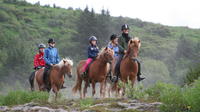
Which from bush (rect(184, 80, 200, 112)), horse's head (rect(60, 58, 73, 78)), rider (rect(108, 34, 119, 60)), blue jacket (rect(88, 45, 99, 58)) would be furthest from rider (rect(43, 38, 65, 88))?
bush (rect(184, 80, 200, 112))

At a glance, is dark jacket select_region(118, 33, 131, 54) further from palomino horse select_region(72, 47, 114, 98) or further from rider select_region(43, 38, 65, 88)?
rider select_region(43, 38, 65, 88)

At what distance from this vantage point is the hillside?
202 feet

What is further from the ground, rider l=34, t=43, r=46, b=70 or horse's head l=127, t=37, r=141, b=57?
horse's head l=127, t=37, r=141, b=57

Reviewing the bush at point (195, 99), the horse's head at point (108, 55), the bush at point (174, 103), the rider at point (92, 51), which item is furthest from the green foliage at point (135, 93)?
the rider at point (92, 51)

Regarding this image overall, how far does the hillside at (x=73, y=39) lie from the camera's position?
2426 inches

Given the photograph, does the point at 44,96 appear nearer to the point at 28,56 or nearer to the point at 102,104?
the point at 102,104

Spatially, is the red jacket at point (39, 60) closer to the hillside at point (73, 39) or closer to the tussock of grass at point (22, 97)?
the tussock of grass at point (22, 97)

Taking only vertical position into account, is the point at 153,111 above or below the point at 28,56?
above

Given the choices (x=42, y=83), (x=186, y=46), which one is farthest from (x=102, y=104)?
(x=186, y=46)

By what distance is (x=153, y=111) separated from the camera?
1037 cm

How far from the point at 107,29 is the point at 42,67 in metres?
63.6

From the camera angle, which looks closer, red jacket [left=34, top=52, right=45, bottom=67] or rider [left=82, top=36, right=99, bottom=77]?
rider [left=82, top=36, right=99, bottom=77]

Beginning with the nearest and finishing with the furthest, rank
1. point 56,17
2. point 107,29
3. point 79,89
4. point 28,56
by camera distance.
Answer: point 79,89, point 28,56, point 107,29, point 56,17

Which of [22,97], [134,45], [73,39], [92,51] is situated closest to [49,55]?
[92,51]
